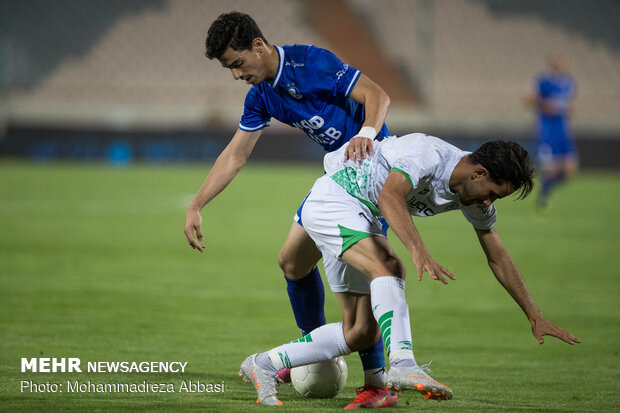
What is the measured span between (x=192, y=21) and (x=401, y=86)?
310 inches

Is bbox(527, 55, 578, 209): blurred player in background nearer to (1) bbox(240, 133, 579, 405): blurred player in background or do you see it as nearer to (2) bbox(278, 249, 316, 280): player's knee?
(2) bbox(278, 249, 316, 280): player's knee

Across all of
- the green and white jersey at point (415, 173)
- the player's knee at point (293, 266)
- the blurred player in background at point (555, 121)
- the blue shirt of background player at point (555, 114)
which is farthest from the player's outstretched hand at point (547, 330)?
the blue shirt of background player at point (555, 114)

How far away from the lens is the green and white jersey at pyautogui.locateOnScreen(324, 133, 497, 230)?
423 cm

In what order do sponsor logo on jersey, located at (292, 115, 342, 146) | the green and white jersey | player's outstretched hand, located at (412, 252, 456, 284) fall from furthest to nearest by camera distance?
sponsor logo on jersey, located at (292, 115, 342, 146) < the green and white jersey < player's outstretched hand, located at (412, 252, 456, 284)

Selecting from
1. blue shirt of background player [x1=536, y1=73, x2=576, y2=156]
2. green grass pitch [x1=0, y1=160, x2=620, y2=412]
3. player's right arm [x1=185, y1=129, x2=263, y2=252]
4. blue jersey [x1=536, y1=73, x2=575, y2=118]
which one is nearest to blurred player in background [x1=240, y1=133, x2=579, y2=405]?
green grass pitch [x1=0, y1=160, x2=620, y2=412]

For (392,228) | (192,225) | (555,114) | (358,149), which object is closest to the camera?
(392,228)

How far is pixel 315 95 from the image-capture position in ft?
16.8

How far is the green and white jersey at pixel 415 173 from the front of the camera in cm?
423

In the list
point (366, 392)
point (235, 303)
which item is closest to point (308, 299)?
point (366, 392)

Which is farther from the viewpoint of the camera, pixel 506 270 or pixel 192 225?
pixel 192 225

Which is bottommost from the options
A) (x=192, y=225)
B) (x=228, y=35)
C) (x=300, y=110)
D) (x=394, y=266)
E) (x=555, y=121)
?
(x=394, y=266)

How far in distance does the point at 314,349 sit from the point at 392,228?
891 millimetres

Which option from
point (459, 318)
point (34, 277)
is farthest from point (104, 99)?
point (459, 318)

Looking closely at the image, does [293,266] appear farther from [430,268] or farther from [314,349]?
[430,268]
